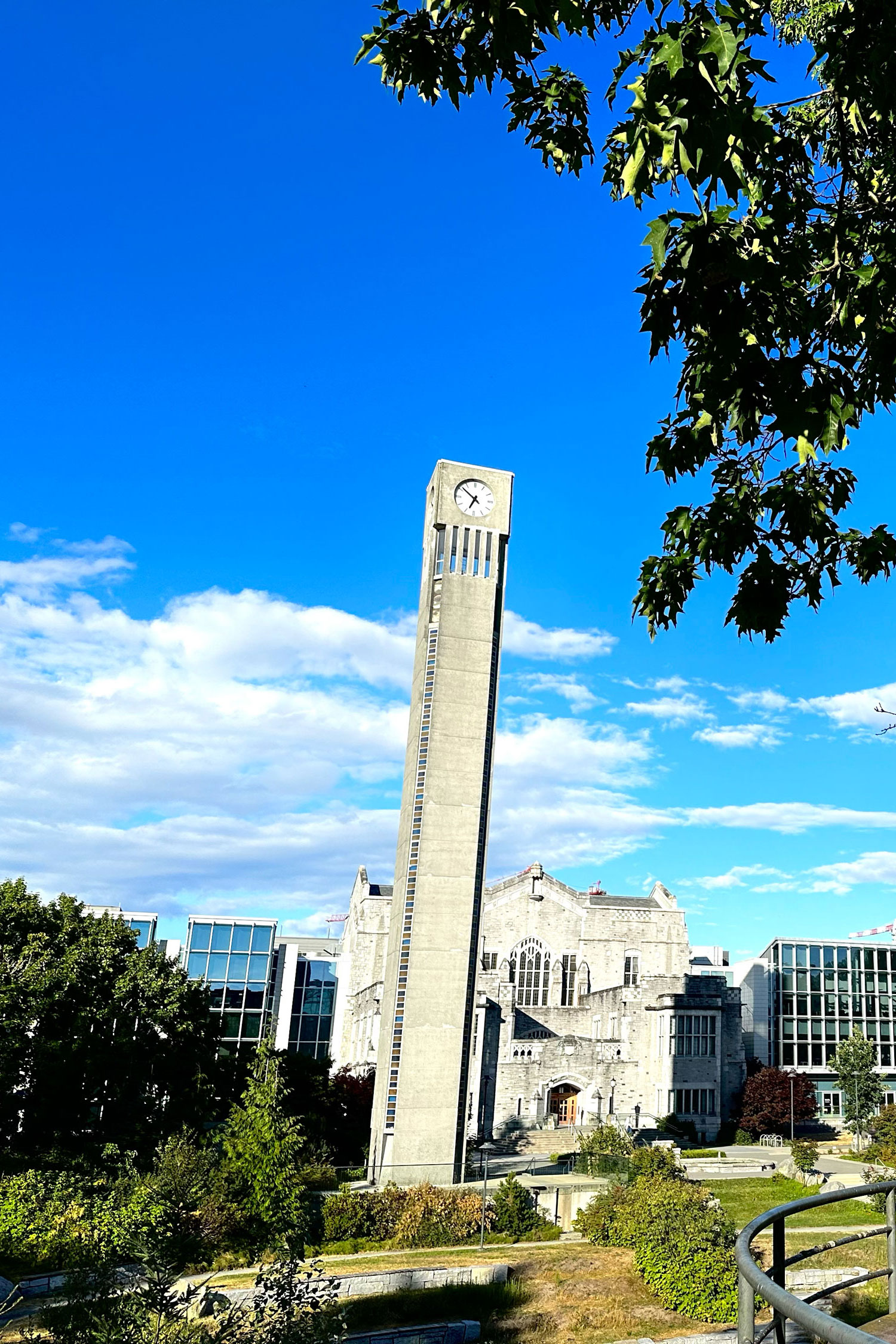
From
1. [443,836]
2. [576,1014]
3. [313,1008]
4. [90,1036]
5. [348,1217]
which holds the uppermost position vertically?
[443,836]

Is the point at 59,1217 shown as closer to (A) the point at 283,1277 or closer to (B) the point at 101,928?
(B) the point at 101,928

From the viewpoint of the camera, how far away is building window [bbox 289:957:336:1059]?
6894cm

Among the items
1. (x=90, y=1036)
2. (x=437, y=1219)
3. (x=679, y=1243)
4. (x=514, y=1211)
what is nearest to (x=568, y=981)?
(x=514, y=1211)

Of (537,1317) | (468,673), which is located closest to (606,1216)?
(537,1317)

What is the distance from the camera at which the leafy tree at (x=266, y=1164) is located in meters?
28.5

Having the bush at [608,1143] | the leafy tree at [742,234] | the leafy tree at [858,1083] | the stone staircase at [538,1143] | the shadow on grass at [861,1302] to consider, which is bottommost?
the stone staircase at [538,1143]

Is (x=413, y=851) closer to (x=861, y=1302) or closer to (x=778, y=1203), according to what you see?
(x=778, y=1203)

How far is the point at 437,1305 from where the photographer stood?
24.3m

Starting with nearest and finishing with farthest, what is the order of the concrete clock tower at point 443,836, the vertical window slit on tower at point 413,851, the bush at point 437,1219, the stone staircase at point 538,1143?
the bush at point 437,1219
the concrete clock tower at point 443,836
the vertical window slit on tower at point 413,851
the stone staircase at point 538,1143

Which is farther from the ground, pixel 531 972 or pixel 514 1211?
pixel 531 972

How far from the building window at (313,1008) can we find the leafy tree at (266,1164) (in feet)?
125

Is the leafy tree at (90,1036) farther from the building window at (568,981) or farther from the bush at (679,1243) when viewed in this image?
the building window at (568,981)

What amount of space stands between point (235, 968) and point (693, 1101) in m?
31.0

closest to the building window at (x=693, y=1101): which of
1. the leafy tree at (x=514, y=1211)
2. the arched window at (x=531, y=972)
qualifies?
the arched window at (x=531, y=972)
